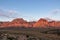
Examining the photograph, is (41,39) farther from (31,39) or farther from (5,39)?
(5,39)

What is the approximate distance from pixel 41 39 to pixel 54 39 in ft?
12.5

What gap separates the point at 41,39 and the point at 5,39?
786 cm

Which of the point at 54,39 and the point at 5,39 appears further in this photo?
the point at 54,39

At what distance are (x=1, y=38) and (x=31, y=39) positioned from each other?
16.7 feet

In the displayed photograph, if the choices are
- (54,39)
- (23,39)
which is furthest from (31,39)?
(54,39)

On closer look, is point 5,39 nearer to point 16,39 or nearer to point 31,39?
point 16,39

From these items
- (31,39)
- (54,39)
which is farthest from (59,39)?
(31,39)

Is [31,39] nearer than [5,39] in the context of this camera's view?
No

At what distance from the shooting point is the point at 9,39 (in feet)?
93.7

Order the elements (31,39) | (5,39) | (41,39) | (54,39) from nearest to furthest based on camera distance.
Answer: (5,39) → (31,39) → (41,39) → (54,39)

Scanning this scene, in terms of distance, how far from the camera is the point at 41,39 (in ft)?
107

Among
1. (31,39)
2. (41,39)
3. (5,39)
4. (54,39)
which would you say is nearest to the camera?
(5,39)

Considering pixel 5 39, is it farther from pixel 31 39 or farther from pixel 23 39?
pixel 31 39

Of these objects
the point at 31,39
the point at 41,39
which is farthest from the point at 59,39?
the point at 31,39
